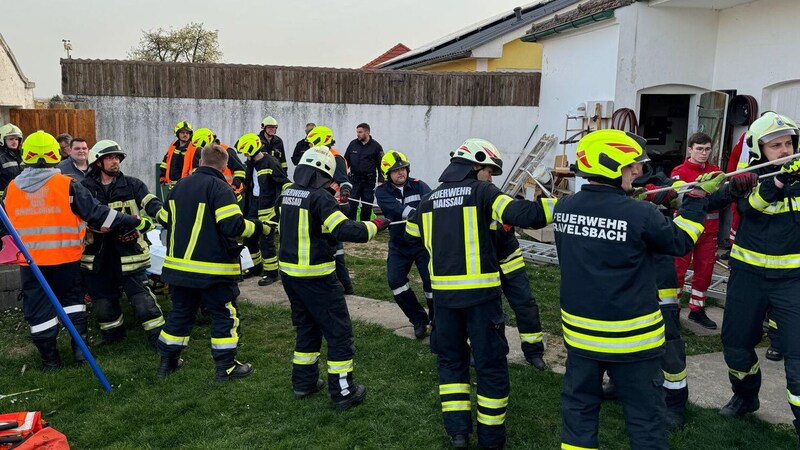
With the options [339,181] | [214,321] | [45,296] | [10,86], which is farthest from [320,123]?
[10,86]

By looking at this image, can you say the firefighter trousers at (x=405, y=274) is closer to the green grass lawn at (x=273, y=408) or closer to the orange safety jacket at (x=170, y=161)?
the green grass lawn at (x=273, y=408)

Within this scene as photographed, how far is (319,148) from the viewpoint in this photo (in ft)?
17.0

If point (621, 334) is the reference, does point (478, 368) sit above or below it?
below

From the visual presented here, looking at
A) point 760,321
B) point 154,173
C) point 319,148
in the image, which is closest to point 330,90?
point 154,173

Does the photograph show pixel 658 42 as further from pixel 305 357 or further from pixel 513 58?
pixel 513 58

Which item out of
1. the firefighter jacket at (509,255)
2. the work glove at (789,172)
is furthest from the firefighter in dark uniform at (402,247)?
the work glove at (789,172)

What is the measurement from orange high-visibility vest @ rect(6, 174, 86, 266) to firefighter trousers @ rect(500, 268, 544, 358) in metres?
4.02

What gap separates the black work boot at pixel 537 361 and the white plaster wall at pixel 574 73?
6651 millimetres

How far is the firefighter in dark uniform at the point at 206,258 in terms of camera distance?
5496 millimetres

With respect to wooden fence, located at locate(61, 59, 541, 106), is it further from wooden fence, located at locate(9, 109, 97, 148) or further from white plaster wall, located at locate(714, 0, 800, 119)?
white plaster wall, located at locate(714, 0, 800, 119)

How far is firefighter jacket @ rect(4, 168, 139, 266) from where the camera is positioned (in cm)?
582

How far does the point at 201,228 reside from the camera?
18.1 ft

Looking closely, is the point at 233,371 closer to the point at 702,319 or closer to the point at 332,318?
the point at 332,318

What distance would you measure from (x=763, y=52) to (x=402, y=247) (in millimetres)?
6986
